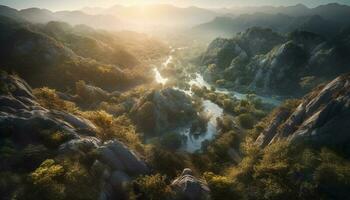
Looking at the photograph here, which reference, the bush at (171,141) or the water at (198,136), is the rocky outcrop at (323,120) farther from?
the water at (198,136)

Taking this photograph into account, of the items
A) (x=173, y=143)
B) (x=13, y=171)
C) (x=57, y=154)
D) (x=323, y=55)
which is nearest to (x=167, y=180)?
(x=57, y=154)

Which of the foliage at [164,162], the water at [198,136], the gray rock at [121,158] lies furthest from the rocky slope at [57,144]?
the water at [198,136]

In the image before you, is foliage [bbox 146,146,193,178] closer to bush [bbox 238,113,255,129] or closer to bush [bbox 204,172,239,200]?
bush [bbox 204,172,239,200]

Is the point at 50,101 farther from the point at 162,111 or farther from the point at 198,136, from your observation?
the point at 198,136

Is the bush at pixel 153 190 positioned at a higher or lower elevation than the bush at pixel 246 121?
higher

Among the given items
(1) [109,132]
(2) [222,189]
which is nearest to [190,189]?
(2) [222,189]

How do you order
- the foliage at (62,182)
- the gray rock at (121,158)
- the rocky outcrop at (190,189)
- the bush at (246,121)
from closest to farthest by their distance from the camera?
the foliage at (62,182), the rocky outcrop at (190,189), the gray rock at (121,158), the bush at (246,121)
